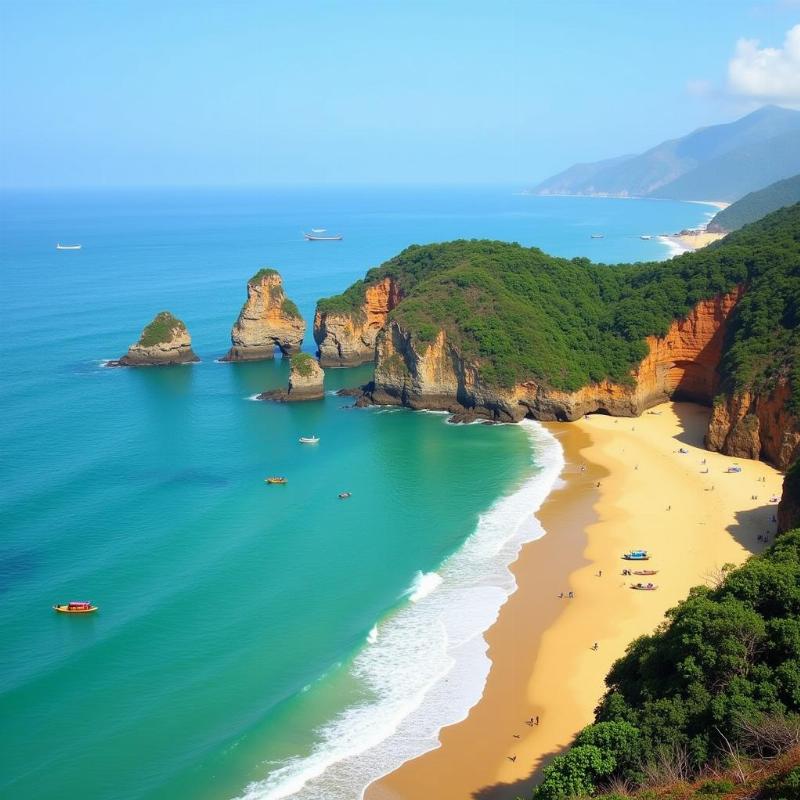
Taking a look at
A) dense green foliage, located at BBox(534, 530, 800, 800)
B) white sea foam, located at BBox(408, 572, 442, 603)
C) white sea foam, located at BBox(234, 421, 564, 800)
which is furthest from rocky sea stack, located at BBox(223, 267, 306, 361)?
dense green foliage, located at BBox(534, 530, 800, 800)

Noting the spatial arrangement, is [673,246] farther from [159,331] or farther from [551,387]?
[159,331]

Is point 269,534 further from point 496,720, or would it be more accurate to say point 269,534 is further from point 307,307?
point 307,307

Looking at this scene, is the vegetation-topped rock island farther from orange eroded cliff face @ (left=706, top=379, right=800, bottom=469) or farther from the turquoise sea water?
the turquoise sea water

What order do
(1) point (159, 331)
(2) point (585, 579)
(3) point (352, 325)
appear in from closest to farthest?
(2) point (585, 579) → (1) point (159, 331) → (3) point (352, 325)

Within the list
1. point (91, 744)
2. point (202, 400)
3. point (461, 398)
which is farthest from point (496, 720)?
point (202, 400)

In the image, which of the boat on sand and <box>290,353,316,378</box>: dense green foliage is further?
<box>290,353,316,378</box>: dense green foliage

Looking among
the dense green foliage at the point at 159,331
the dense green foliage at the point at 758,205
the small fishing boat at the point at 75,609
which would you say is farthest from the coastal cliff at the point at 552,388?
the dense green foliage at the point at 758,205

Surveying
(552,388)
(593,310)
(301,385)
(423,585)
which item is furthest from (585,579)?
(593,310)
